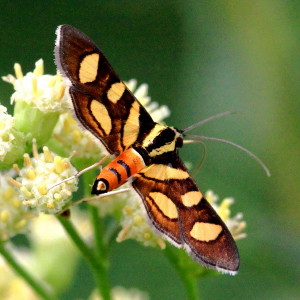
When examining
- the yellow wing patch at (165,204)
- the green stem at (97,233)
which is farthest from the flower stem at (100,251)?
the yellow wing patch at (165,204)

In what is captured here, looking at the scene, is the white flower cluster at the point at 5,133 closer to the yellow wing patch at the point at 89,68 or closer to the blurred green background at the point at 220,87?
the yellow wing patch at the point at 89,68

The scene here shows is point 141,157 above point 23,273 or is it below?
above

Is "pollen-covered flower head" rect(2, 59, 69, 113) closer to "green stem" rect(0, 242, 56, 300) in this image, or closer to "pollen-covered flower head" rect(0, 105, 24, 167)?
"pollen-covered flower head" rect(0, 105, 24, 167)

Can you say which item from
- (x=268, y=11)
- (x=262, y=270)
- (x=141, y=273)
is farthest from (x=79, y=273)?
(x=268, y=11)

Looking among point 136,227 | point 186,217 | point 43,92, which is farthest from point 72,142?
point 186,217

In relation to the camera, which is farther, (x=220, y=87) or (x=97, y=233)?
(x=220, y=87)

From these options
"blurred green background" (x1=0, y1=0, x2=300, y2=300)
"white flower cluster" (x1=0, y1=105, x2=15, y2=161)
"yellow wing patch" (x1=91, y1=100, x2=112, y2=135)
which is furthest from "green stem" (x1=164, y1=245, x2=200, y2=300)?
"blurred green background" (x1=0, y1=0, x2=300, y2=300)

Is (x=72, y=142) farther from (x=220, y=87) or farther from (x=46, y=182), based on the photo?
(x=220, y=87)
